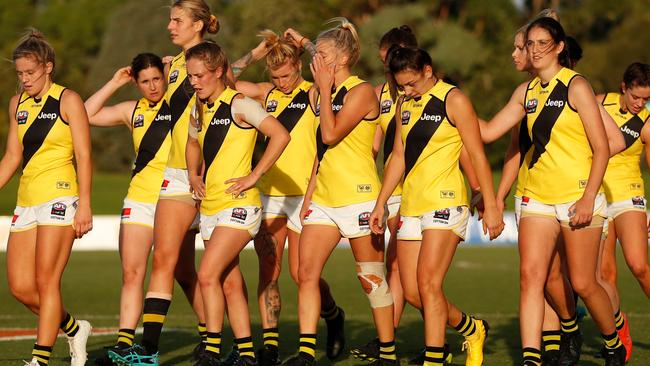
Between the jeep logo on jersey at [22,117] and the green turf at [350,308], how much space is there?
2.13 metres

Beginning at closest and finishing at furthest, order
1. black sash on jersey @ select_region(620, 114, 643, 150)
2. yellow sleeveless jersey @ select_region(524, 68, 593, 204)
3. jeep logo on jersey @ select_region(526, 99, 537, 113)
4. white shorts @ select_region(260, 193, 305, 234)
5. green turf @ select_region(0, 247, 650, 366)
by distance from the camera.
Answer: yellow sleeveless jersey @ select_region(524, 68, 593, 204) → jeep logo on jersey @ select_region(526, 99, 537, 113) → white shorts @ select_region(260, 193, 305, 234) → black sash on jersey @ select_region(620, 114, 643, 150) → green turf @ select_region(0, 247, 650, 366)

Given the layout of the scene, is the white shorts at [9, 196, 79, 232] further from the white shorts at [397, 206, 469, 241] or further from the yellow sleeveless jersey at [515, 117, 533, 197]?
the yellow sleeveless jersey at [515, 117, 533, 197]

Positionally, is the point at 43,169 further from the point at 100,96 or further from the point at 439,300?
the point at 439,300

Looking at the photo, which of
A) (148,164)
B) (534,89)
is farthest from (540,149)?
(148,164)

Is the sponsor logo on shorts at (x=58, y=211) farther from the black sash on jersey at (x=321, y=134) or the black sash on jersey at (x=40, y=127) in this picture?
the black sash on jersey at (x=321, y=134)

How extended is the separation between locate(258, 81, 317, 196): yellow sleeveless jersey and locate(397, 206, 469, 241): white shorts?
148cm

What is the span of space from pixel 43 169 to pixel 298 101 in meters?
2.26

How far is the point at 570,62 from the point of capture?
9.77 metres

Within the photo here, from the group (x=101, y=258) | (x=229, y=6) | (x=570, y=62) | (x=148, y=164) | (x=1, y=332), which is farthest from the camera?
(x=229, y=6)

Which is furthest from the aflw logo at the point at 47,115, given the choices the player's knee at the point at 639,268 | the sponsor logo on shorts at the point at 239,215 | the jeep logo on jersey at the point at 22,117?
the player's knee at the point at 639,268

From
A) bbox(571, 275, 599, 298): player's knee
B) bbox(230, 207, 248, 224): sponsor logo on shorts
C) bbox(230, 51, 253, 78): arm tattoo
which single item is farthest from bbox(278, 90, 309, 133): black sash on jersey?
bbox(571, 275, 599, 298): player's knee

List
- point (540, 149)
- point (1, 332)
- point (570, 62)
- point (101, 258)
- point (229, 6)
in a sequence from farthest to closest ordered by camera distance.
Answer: point (229, 6) → point (101, 258) → point (1, 332) → point (570, 62) → point (540, 149)

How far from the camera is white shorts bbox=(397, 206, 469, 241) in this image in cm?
915

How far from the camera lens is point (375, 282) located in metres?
9.68
